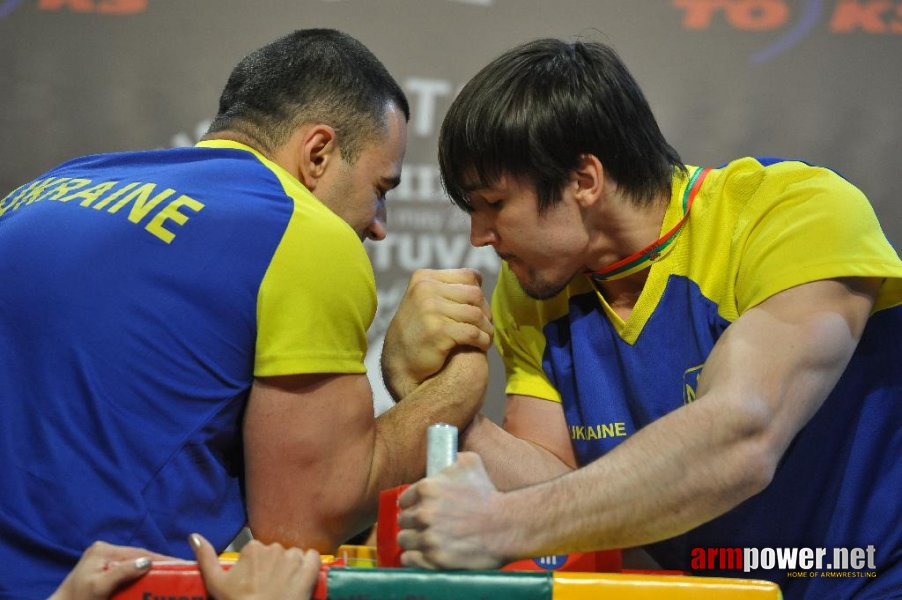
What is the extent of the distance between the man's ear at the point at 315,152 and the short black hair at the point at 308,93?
0.06ft

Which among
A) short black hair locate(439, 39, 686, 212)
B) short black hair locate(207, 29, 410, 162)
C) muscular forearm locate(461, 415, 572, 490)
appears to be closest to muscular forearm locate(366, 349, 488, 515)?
muscular forearm locate(461, 415, 572, 490)

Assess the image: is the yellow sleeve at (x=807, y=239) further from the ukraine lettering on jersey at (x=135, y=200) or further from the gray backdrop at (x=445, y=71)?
the gray backdrop at (x=445, y=71)

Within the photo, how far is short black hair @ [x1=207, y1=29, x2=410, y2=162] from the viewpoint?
5.08 feet

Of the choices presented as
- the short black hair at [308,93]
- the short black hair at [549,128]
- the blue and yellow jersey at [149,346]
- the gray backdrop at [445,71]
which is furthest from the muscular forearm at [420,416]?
the gray backdrop at [445,71]

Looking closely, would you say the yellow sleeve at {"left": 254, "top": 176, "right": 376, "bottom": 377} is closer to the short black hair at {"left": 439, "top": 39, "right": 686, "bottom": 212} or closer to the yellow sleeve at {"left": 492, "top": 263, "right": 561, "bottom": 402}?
the short black hair at {"left": 439, "top": 39, "right": 686, "bottom": 212}

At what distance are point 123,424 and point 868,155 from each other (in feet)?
6.12

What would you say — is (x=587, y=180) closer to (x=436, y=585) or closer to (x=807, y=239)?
(x=807, y=239)

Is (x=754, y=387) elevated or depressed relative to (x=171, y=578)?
elevated

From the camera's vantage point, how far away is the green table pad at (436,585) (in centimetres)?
86

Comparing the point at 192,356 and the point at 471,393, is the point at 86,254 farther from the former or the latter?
the point at 471,393

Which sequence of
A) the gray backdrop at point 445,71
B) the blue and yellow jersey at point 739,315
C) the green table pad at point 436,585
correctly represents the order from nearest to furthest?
the green table pad at point 436,585
the blue and yellow jersey at point 739,315
the gray backdrop at point 445,71

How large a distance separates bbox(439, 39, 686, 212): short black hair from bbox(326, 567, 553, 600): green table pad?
0.77 m

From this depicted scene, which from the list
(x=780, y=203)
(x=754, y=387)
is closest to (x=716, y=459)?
(x=754, y=387)

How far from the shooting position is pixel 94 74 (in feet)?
7.79
